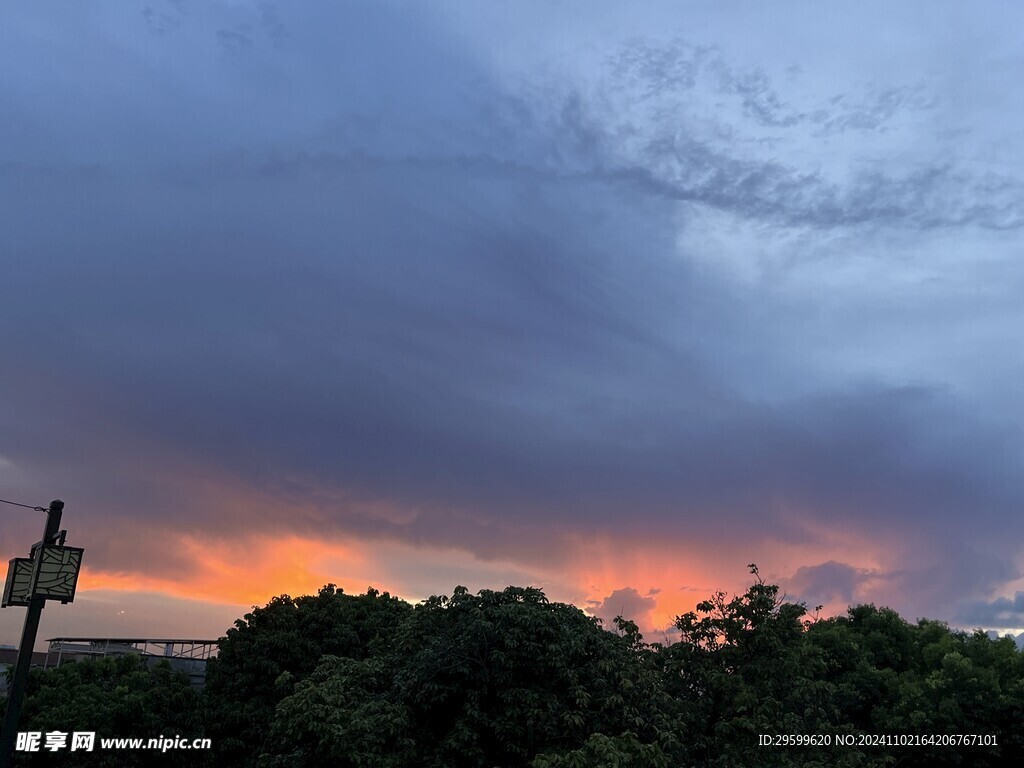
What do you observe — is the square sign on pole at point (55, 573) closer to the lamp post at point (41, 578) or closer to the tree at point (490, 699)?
the lamp post at point (41, 578)

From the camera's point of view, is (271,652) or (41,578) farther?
(271,652)

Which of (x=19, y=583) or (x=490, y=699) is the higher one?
(x=19, y=583)

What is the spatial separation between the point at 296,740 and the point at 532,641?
25.6ft

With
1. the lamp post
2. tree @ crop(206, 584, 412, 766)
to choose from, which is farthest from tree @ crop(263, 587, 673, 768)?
tree @ crop(206, 584, 412, 766)

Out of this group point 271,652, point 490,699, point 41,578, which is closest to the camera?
point 41,578


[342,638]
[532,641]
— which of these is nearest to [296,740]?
[532,641]

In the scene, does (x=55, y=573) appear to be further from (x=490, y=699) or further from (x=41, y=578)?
(x=490, y=699)

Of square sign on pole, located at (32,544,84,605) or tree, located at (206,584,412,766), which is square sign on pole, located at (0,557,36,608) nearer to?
square sign on pole, located at (32,544,84,605)

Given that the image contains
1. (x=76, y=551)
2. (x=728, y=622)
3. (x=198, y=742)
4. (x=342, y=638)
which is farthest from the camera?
(x=342, y=638)

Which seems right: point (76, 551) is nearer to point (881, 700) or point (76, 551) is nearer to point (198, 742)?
point (198, 742)

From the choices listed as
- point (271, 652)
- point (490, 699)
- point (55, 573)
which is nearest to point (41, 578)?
point (55, 573)

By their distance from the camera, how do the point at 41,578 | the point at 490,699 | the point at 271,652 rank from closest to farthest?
1. the point at 41,578
2. the point at 490,699
3. the point at 271,652

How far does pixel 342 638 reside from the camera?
1610 inches

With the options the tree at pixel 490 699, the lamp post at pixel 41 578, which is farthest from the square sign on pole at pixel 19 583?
the tree at pixel 490 699
